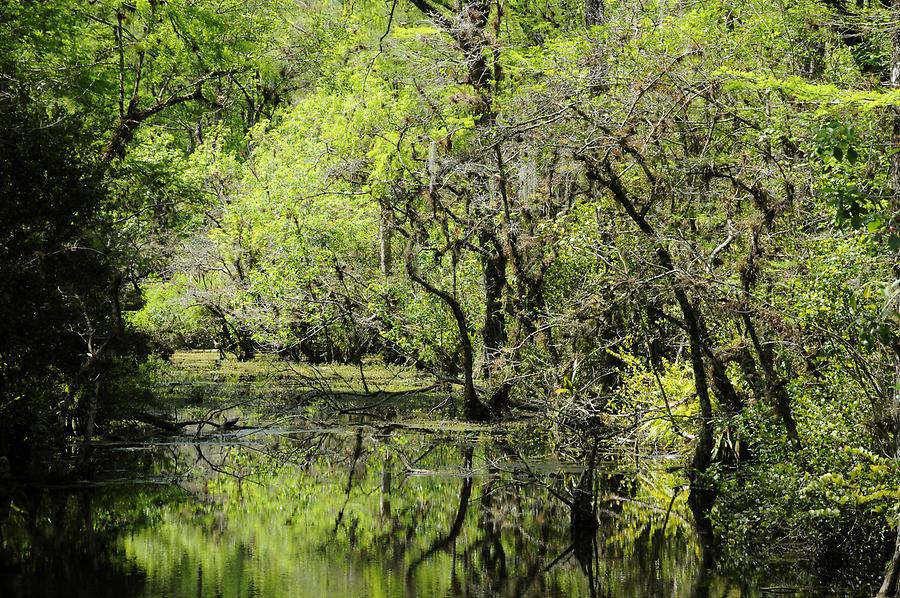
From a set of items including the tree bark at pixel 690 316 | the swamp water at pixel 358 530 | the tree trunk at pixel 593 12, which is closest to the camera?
the swamp water at pixel 358 530

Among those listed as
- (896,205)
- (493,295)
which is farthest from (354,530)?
(493,295)

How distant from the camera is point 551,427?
15.3 meters

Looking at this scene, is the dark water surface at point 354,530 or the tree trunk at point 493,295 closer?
the dark water surface at point 354,530

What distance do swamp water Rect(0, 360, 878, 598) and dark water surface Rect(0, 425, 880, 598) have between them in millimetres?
26

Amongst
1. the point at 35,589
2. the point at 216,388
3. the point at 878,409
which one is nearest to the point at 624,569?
the point at 878,409

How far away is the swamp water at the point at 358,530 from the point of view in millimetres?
9688

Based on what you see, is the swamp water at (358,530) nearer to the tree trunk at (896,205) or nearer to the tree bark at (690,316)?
the tree bark at (690,316)

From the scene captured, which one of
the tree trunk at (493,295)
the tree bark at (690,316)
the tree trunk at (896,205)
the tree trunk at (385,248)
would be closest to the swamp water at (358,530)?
the tree bark at (690,316)

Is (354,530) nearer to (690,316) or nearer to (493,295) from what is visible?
(690,316)

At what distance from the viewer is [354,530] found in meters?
12.0

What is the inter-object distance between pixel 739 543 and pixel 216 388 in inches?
688

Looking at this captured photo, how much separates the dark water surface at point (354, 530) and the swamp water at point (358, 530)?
3 centimetres

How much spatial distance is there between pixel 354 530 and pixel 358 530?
0.04m

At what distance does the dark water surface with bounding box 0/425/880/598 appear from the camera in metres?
9.70
